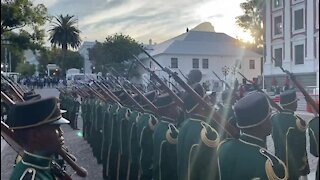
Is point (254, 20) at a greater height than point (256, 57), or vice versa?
point (254, 20)

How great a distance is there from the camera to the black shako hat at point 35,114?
8.25 feet

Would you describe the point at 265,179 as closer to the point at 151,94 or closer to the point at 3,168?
the point at 151,94

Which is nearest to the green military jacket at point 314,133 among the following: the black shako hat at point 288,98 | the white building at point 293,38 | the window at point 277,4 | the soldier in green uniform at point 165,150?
the black shako hat at point 288,98

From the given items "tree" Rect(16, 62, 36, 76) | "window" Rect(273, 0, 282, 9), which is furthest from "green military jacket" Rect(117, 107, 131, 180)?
"window" Rect(273, 0, 282, 9)

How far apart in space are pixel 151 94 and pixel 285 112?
1.94m

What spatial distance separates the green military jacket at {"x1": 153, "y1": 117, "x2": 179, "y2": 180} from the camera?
425 cm

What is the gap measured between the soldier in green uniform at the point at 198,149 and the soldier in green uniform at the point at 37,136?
1.19m

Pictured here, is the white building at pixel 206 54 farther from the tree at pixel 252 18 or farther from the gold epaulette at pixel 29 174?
the gold epaulette at pixel 29 174

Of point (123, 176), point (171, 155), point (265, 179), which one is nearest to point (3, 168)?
point (123, 176)

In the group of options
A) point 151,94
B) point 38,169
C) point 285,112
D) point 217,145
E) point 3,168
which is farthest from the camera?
point 3,168

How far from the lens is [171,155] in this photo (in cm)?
428

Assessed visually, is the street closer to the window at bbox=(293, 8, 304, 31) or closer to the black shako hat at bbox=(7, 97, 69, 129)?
the black shako hat at bbox=(7, 97, 69, 129)

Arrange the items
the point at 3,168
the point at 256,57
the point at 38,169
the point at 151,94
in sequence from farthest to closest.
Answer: the point at 256,57 < the point at 3,168 < the point at 151,94 < the point at 38,169

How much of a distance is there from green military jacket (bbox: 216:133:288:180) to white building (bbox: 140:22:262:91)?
39012 mm
